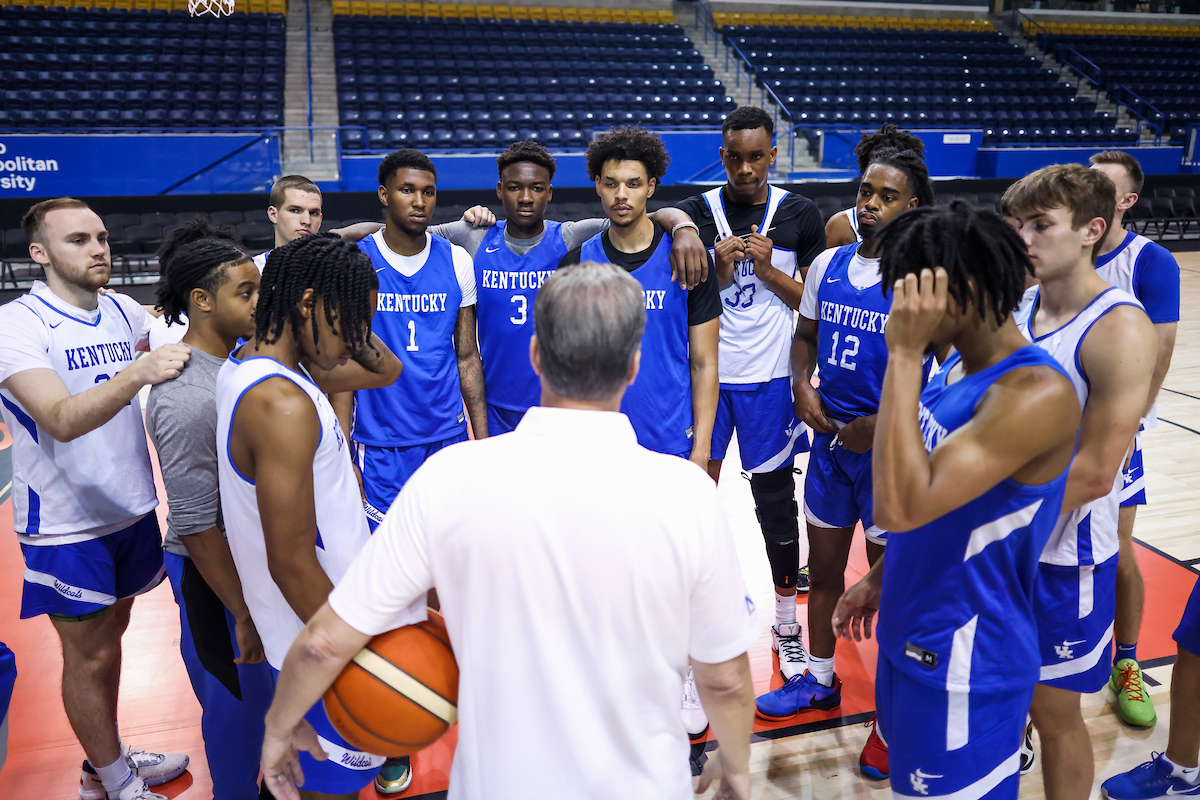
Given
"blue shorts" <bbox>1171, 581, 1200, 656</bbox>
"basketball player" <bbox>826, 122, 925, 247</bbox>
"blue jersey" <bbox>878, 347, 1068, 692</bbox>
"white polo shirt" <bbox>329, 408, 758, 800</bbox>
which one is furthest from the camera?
"basketball player" <bbox>826, 122, 925, 247</bbox>

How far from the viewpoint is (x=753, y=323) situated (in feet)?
10.4

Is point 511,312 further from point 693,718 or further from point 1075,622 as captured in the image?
point 1075,622

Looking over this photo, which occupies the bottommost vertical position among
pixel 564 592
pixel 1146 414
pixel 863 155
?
pixel 1146 414

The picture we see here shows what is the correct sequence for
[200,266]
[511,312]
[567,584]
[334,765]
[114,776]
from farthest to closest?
[511,312] → [114,776] → [200,266] → [334,765] → [567,584]

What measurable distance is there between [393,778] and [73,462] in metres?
1.39

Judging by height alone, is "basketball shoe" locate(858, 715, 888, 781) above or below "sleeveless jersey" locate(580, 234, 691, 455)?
below

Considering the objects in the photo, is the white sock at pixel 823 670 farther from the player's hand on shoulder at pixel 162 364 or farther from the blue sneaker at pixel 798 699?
the player's hand on shoulder at pixel 162 364

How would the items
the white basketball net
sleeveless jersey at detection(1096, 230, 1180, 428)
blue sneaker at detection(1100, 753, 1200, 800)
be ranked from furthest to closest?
1. the white basketball net
2. sleeveless jersey at detection(1096, 230, 1180, 428)
3. blue sneaker at detection(1100, 753, 1200, 800)

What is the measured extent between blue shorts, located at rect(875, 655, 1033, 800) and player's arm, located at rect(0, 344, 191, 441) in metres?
1.93

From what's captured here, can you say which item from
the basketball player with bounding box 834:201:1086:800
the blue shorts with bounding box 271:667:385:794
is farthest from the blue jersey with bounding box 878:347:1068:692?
the blue shorts with bounding box 271:667:385:794

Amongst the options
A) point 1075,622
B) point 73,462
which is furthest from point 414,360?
point 1075,622

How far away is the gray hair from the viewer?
122 cm

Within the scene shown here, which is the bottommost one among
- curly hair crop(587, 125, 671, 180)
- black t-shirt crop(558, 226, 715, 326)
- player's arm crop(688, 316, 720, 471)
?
player's arm crop(688, 316, 720, 471)

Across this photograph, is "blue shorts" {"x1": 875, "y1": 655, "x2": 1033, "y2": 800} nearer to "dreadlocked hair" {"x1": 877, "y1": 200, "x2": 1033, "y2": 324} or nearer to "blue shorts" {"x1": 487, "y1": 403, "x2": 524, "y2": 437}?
"dreadlocked hair" {"x1": 877, "y1": 200, "x2": 1033, "y2": 324}
